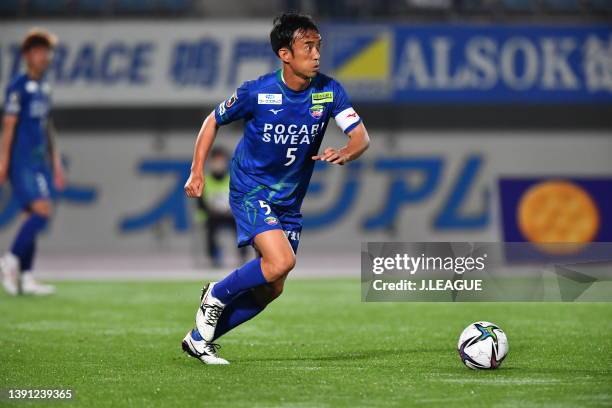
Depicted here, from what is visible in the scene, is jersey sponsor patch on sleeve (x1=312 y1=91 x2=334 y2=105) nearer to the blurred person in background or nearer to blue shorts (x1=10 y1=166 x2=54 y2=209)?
blue shorts (x1=10 y1=166 x2=54 y2=209)

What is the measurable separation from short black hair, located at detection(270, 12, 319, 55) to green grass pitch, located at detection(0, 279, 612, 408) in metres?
1.95

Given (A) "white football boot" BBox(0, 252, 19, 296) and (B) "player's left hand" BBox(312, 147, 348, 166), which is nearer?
(B) "player's left hand" BBox(312, 147, 348, 166)

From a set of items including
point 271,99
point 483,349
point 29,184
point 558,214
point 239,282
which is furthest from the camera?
point 558,214

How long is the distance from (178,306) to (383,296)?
481 centimetres

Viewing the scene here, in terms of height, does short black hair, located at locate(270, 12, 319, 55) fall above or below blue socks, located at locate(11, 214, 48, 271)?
above

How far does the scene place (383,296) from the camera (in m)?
7.22

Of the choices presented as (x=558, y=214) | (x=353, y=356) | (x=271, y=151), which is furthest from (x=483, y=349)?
(x=558, y=214)

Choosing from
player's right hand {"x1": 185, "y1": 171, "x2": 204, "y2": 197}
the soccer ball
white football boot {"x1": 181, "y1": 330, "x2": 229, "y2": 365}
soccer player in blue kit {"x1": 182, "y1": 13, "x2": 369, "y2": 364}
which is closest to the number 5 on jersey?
soccer player in blue kit {"x1": 182, "y1": 13, "x2": 369, "y2": 364}

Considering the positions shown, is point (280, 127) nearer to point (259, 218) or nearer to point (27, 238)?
point (259, 218)

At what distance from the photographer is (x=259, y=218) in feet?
23.5

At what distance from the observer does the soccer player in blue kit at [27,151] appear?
39.8 ft

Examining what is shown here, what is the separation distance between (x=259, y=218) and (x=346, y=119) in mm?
808

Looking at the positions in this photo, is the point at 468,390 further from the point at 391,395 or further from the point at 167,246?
the point at 167,246

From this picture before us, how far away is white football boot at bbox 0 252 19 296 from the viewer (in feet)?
40.1
